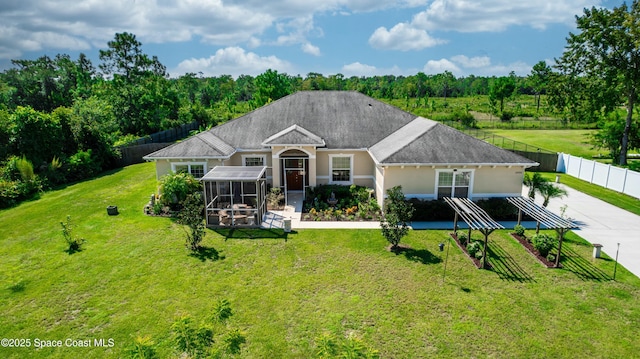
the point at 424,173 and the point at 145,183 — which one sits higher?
the point at 424,173

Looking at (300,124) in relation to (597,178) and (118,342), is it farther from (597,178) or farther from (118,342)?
(597,178)

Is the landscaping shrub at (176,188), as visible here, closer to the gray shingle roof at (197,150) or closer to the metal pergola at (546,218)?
the gray shingle roof at (197,150)

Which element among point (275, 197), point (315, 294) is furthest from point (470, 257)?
point (275, 197)

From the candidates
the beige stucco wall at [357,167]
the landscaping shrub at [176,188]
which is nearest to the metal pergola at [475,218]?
the beige stucco wall at [357,167]

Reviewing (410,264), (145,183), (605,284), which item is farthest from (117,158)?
(605,284)

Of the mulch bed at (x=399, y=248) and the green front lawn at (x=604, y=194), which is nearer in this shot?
the mulch bed at (x=399, y=248)

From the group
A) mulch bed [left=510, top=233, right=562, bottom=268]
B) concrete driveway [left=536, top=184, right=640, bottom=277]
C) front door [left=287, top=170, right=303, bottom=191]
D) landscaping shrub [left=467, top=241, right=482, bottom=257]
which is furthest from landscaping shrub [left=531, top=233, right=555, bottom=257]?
front door [left=287, top=170, right=303, bottom=191]
